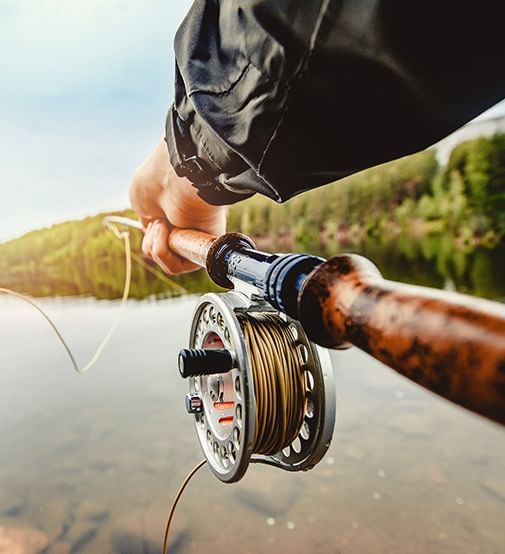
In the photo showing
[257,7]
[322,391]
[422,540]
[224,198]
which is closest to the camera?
[257,7]

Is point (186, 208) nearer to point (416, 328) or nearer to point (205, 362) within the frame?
point (205, 362)

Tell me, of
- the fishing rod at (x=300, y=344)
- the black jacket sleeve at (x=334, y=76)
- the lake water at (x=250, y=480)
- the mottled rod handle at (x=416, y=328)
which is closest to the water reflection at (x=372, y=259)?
the lake water at (x=250, y=480)

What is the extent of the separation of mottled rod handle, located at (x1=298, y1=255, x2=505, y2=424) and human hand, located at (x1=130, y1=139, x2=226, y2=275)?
848 millimetres

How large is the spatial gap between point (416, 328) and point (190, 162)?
0.69m

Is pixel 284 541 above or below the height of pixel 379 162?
below

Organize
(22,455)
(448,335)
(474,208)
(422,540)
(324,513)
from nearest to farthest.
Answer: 1. (448,335)
2. (422,540)
3. (324,513)
4. (22,455)
5. (474,208)

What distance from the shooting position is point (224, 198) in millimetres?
1069

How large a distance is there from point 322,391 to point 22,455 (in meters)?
7.31

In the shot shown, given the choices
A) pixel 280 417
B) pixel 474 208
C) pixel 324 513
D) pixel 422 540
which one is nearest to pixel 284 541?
pixel 324 513

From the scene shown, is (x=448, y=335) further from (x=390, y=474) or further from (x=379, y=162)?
(x=390, y=474)

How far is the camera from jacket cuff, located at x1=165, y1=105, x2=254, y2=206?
0.89m

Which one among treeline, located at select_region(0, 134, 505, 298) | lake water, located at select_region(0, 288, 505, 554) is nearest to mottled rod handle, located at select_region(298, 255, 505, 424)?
lake water, located at select_region(0, 288, 505, 554)

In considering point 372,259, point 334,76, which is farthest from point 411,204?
point 334,76

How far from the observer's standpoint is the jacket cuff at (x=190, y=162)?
893mm
